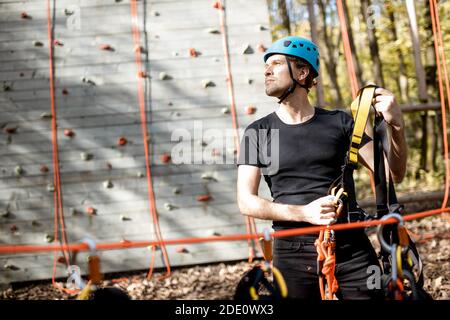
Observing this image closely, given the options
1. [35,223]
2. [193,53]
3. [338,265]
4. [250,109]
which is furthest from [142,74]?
[338,265]

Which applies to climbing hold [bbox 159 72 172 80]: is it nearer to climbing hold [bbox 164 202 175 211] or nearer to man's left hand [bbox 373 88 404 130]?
climbing hold [bbox 164 202 175 211]

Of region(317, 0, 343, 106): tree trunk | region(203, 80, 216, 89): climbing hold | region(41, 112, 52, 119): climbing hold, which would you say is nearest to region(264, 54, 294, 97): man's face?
region(203, 80, 216, 89): climbing hold

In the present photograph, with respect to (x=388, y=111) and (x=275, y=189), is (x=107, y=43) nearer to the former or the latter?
(x=275, y=189)

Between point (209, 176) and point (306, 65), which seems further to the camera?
point (209, 176)

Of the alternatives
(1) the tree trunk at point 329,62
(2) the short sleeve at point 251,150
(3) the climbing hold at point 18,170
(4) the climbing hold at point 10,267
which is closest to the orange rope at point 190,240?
(2) the short sleeve at point 251,150

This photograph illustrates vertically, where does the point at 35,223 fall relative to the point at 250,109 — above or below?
below

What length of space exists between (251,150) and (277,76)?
45 cm

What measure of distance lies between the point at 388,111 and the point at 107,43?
4800 millimetres

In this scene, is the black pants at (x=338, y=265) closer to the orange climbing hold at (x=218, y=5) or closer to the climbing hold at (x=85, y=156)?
the climbing hold at (x=85, y=156)

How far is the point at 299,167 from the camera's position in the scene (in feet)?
8.93

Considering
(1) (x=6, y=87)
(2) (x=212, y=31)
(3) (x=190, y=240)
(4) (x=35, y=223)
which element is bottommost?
→ (4) (x=35, y=223)

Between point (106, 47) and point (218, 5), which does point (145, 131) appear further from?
point (218, 5)

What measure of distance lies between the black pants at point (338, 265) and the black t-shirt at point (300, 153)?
0.47 ft

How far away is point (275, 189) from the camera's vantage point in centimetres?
281
